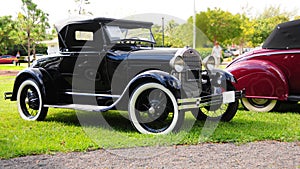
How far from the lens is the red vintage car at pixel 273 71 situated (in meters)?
7.63

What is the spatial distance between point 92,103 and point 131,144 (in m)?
1.62

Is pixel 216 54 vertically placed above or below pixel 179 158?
above

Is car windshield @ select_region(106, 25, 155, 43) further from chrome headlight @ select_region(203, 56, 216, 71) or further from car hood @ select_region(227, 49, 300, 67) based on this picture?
car hood @ select_region(227, 49, 300, 67)

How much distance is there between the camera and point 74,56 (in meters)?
6.64

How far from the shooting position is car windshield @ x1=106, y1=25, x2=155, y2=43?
6500 mm

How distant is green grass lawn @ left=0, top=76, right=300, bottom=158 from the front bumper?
1.36 ft

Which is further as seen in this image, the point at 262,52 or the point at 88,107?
the point at 262,52

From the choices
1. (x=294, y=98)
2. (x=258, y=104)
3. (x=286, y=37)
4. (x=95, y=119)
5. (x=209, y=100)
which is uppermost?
(x=286, y=37)

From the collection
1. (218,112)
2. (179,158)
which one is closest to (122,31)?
(218,112)

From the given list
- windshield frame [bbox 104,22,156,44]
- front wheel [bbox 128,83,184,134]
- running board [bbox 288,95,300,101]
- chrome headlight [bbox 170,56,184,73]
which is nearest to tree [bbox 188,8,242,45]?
running board [bbox 288,95,300,101]

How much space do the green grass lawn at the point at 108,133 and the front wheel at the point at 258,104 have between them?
0.50 m

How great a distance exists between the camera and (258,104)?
8188 millimetres

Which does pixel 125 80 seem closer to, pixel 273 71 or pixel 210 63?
pixel 210 63

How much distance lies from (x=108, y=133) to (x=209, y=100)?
5.37 ft
